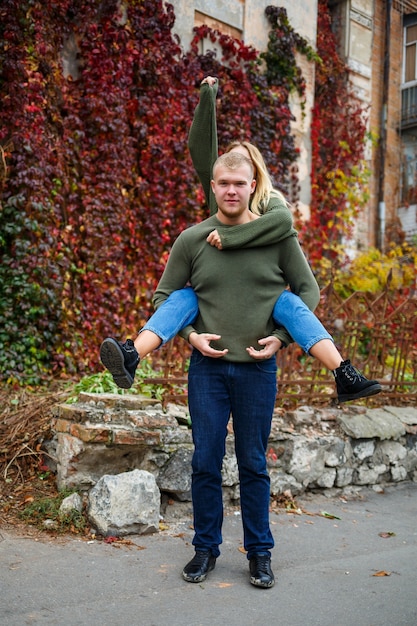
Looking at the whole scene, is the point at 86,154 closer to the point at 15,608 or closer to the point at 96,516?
the point at 96,516

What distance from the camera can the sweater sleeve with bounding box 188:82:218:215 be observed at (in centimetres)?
357

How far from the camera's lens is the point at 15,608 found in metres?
2.80

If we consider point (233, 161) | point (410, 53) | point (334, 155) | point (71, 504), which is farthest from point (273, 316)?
point (410, 53)

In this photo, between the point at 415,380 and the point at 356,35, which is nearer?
the point at 415,380

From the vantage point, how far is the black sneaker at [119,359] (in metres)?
2.97

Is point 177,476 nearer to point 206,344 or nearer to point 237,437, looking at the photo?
point 237,437

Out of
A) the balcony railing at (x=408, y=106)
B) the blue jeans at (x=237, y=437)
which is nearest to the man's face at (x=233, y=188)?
the blue jeans at (x=237, y=437)

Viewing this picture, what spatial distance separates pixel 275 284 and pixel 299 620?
1564 millimetres

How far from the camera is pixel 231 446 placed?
4656mm

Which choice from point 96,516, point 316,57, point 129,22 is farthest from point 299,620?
point 316,57

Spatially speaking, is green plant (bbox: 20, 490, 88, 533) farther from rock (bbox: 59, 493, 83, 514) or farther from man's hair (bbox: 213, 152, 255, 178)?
man's hair (bbox: 213, 152, 255, 178)

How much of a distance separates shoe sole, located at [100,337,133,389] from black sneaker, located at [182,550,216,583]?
1.01 meters

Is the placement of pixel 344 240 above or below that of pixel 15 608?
above

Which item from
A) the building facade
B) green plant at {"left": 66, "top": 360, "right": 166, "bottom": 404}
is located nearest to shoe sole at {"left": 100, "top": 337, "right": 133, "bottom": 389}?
green plant at {"left": 66, "top": 360, "right": 166, "bottom": 404}
